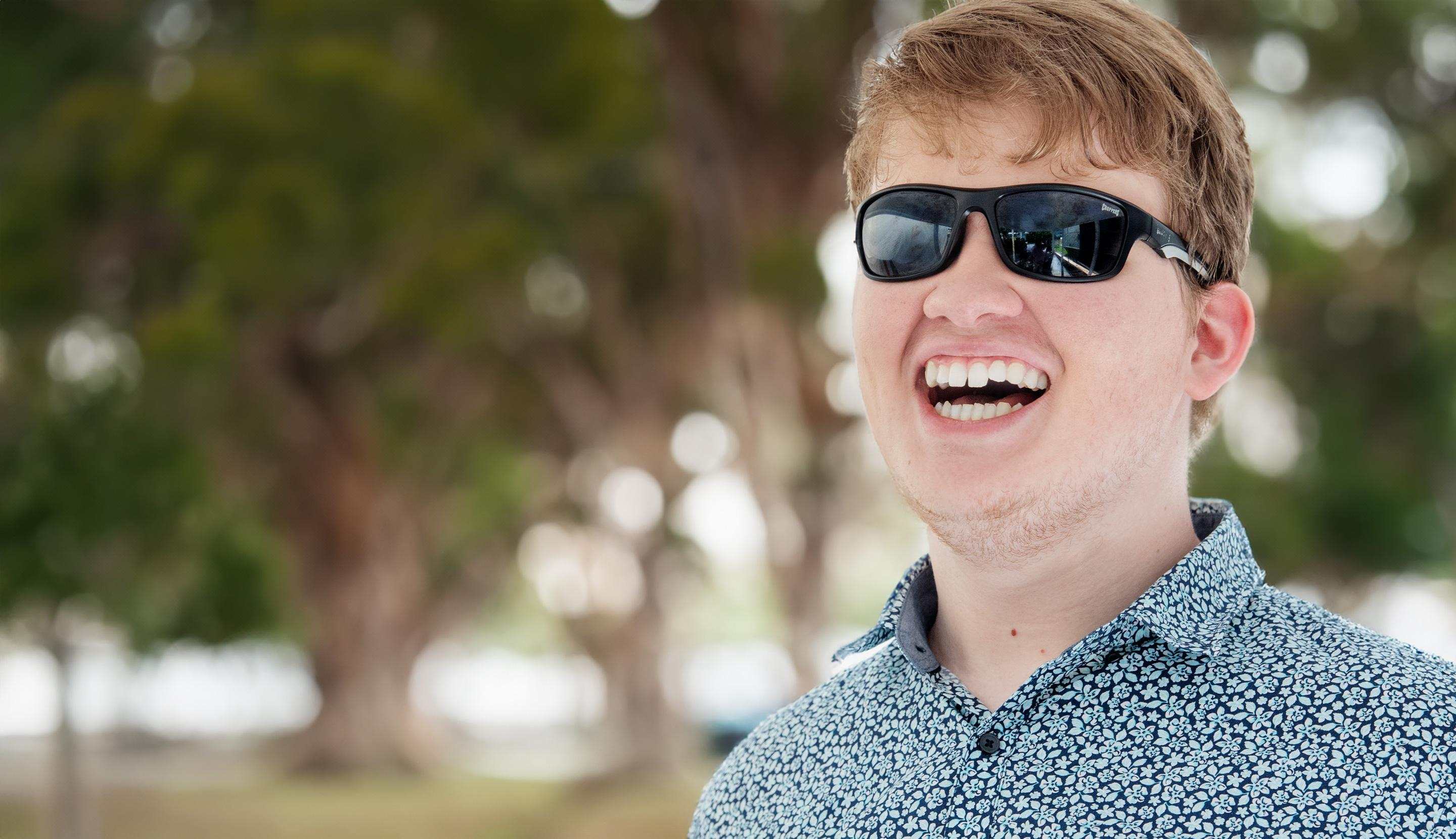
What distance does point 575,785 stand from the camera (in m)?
14.3

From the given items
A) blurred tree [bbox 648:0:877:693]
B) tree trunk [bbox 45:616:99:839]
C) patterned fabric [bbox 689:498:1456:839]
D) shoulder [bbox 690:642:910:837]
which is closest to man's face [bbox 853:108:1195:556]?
patterned fabric [bbox 689:498:1456:839]

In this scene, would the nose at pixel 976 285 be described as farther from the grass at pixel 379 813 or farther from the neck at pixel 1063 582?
the grass at pixel 379 813

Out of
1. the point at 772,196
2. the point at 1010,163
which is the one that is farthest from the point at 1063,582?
the point at 772,196

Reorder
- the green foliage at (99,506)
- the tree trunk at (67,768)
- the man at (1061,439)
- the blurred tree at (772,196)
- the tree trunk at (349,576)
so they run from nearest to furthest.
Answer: the man at (1061,439)
the green foliage at (99,506)
the tree trunk at (67,768)
the blurred tree at (772,196)
the tree trunk at (349,576)

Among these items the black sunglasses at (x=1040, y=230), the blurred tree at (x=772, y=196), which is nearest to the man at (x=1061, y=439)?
the black sunglasses at (x=1040, y=230)

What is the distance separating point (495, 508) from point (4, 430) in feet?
23.3

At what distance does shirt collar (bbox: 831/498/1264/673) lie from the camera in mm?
1335

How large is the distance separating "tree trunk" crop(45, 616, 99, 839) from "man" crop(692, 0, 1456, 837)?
9.74 m

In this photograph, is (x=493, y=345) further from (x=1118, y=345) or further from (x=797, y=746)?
(x=1118, y=345)

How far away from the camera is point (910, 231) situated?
1466 mm

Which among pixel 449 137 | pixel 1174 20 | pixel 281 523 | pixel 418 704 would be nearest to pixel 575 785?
pixel 281 523

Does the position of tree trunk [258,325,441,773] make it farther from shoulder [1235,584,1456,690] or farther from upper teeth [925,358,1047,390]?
shoulder [1235,584,1456,690]

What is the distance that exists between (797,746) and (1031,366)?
536 mm

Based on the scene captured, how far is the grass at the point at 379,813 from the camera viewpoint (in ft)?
38.5
